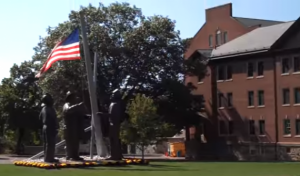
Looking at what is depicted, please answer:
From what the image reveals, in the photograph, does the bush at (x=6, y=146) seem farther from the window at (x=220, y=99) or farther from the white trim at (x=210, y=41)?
the window at (x=220, y=99)

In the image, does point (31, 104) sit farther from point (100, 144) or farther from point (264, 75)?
point (100, 144)

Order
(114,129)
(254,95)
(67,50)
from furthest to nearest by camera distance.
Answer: (254,95) → (114,129) → (67,50)

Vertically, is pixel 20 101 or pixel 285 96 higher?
pixel 20 101

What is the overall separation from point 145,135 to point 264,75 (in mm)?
21077

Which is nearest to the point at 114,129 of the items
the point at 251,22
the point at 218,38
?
the point at 218,38

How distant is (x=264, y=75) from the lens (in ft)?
215

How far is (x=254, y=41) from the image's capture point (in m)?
69.2

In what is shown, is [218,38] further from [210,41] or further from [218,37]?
[210,41]

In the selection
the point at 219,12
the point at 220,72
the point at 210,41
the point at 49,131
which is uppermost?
the point at 219,12

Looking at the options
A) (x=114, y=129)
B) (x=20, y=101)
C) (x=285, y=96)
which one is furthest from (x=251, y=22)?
(x=114, y=129)

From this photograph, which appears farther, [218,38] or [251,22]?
[251,22]

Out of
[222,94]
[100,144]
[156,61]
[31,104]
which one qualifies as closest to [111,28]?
[156,61]

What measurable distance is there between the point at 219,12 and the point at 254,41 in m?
15.3

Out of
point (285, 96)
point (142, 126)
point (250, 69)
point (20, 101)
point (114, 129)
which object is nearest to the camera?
point (114, 129)
